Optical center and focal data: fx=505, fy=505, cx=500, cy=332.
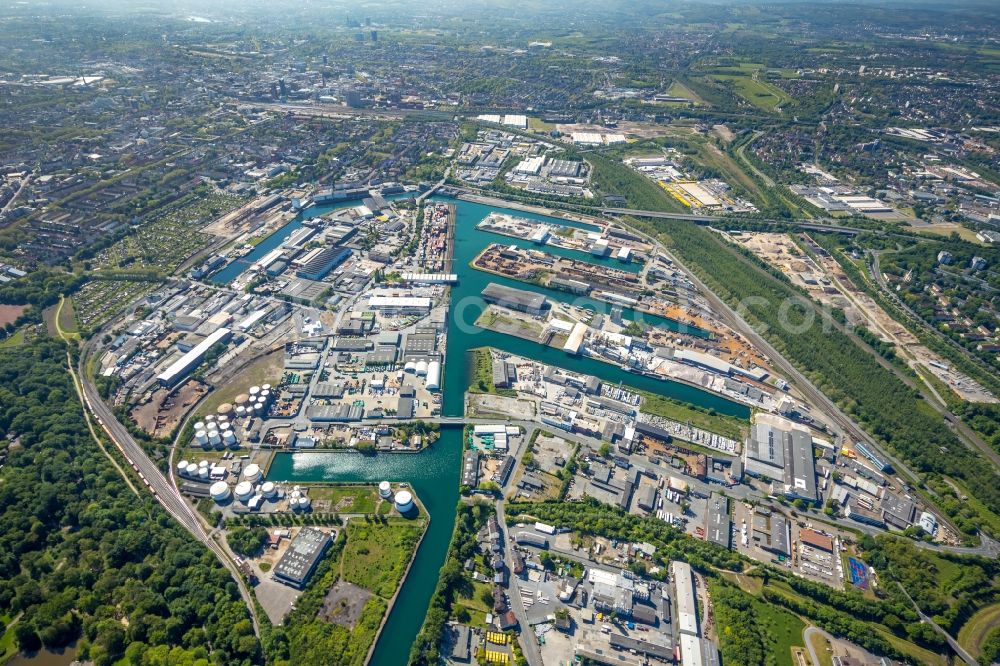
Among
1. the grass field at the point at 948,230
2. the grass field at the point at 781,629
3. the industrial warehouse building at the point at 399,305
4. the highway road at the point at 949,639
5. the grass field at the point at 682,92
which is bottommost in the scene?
the grass field at the point at 781,629

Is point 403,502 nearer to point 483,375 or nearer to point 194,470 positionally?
point 483,375

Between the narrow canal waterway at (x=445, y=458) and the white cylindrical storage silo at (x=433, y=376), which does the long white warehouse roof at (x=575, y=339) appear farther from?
the white cylindrical storage silo at (x=433, y=376)

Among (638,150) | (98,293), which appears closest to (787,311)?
(638,150)

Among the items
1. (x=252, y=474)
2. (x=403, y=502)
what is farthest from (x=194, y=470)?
(x=403, y=502)

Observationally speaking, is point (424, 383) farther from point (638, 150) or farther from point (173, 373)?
point (638, 150)

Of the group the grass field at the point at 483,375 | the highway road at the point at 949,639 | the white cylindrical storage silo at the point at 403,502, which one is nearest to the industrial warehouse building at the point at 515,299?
the grass field at the point at 483,375
